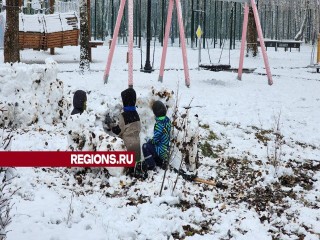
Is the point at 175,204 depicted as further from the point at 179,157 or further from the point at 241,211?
the point at 179,157

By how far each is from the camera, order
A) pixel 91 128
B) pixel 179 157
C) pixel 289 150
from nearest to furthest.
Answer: pixel 91 128, pixel 179 157, pixel 289 150

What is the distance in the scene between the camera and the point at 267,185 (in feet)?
19.1

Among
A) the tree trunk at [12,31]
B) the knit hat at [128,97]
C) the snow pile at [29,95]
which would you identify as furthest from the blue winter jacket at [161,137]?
the tree trunk at [12,31]

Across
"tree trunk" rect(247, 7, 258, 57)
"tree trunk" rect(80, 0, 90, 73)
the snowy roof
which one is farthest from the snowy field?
"tree trunk" rect(247, 7, 258, 57)

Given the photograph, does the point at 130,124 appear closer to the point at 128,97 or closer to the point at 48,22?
the point at 128,97

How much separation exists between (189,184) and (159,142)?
702mm

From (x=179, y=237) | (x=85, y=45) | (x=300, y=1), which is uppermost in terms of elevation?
(x=300, y=1)

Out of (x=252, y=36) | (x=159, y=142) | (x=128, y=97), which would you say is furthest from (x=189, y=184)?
(x=252, y=36)

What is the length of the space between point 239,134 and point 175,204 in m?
3.27

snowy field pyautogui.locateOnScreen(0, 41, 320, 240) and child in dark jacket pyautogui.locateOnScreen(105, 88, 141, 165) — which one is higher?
child in dark jacket pyautogui.locateOnScreen(105, 88, 141, 165)

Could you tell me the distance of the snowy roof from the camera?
17.5m

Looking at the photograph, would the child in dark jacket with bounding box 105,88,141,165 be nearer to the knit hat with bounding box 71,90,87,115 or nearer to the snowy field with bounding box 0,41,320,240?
the snowy field with bounding box 0,41,320,240

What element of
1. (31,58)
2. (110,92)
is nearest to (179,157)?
(110,92)

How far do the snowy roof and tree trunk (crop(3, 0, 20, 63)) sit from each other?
5.41 metres
